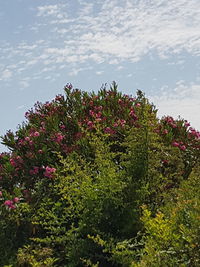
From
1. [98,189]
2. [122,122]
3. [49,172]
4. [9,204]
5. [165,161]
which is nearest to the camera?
[98,189]

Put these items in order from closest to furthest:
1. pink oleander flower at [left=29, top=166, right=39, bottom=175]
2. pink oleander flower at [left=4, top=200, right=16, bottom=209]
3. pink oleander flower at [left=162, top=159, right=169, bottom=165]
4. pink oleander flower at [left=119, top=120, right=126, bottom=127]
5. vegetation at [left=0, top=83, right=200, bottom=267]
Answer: vegetation at [left=0, top=83, right=200, bottom=267] → pink oleander flower at [left=4, top=200, right=16, bottom=209] → pink oleander flower at [left=162, top=159, right=169, bottom=165] → pink oleander flower at [left=29, top=166, right=39, bottom=175] → pink oleander flower at [left=119, top=120, right=126, bottom=127]

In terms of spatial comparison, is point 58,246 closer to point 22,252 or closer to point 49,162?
point 22,252

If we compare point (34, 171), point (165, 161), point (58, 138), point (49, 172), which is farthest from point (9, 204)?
point (165, 161)

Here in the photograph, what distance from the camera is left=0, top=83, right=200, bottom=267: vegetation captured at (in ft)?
16.5

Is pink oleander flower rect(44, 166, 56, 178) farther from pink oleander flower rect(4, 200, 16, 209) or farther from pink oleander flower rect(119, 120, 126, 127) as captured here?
pink oleander flower rect(119, 120, 126, 127)

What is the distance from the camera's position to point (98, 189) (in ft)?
20.8

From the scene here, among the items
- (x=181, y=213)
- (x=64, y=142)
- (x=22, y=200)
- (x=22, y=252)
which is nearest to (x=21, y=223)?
(x=22, y=200)

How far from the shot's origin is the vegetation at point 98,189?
5.02 meters

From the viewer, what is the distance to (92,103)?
9.23 meters

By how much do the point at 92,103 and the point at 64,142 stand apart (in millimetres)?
1174

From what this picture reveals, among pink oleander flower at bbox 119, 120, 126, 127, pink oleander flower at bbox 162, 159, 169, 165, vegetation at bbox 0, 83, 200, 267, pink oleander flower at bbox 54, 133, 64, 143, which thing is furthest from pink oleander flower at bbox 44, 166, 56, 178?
pink oleander flower at bbox 162, 159, 169, 165

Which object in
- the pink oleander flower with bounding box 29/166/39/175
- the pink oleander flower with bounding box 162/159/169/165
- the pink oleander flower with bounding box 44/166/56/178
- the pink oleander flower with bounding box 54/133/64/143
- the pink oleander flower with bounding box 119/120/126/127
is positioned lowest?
the pink oleander flower with bounding box 44/166/56/178

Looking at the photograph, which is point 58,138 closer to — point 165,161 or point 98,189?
point 165,161

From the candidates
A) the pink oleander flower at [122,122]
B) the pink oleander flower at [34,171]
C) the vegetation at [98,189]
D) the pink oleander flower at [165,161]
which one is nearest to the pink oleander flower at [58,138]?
the vegetation at [98,189]
